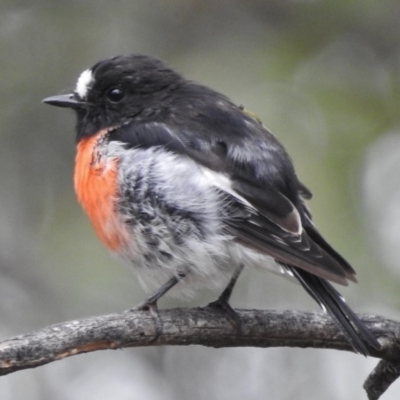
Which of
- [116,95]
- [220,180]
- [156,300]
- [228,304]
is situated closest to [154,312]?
[156,300]

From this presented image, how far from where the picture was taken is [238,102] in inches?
239

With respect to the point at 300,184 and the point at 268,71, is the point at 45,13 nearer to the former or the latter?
the point at 268,71

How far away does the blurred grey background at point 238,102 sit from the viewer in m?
5.44

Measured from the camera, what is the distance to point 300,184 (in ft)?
16.3

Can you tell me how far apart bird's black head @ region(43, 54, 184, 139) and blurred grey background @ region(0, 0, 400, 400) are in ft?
2.75

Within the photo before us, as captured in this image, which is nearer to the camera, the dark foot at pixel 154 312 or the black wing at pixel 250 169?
the dark foot at pixel 154 312

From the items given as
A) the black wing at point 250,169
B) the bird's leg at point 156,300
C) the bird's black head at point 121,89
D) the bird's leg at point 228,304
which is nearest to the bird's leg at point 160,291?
the bird's leg at point 156,300

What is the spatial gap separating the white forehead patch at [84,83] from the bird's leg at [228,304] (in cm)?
131

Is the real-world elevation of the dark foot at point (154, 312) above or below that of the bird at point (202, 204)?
below

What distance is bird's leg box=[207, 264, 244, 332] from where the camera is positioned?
4445 mm

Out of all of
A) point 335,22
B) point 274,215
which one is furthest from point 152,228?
point 335,22

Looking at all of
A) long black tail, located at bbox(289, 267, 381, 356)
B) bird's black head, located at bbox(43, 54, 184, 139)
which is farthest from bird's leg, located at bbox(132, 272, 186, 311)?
bird's black head, located at bbox(43, 54, 184, 139)

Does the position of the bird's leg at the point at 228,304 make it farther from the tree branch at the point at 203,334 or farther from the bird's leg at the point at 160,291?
the bird's leg at the point at 160,291

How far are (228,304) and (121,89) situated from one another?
4.28ft
